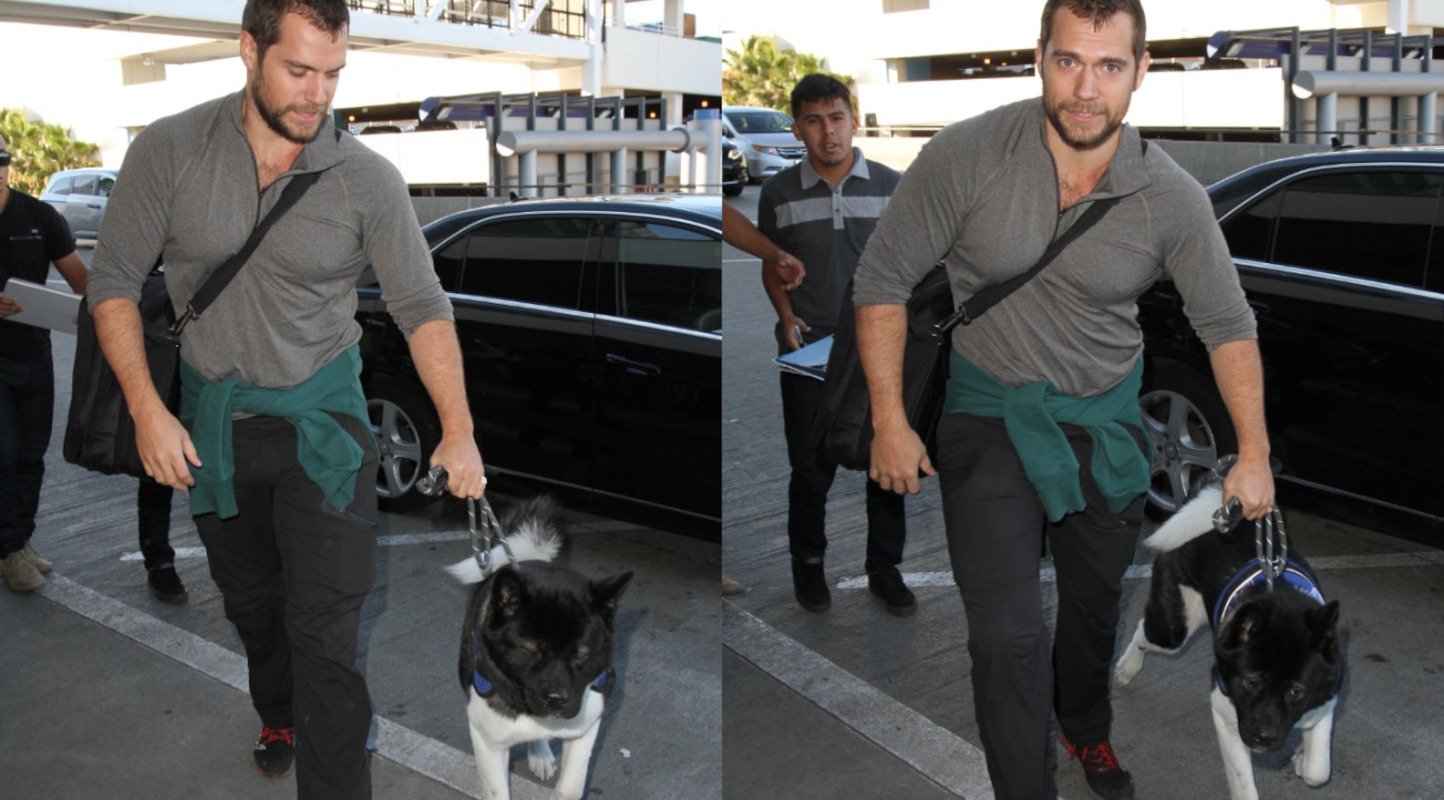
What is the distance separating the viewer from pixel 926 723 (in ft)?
12.0

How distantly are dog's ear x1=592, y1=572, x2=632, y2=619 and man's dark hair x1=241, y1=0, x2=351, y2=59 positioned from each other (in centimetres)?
132

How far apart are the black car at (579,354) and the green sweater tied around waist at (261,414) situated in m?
1.51

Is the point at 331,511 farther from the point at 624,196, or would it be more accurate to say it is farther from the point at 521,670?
the point at 624,196

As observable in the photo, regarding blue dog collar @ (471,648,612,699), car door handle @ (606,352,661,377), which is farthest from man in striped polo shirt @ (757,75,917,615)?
blue dog collar @ (471,648,612,699)

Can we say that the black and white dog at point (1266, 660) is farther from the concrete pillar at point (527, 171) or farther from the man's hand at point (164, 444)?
the man's hand at point (164, 444)

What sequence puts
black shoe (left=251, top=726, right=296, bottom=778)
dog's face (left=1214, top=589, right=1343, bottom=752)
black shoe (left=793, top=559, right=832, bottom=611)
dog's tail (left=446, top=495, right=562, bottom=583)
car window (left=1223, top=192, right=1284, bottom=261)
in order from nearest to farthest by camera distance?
dog's face (left=1214, top=589, right=1343, bottom=752) < black shoe (left=251, top=726, right=296, bottom=778) < dog's tail (left=446, top=495, right=562, bottom=583) < car window (left=1223, top=192, right=1284, bottom=261) < black shoe (left=793, top=559, right=832, bottom=611)

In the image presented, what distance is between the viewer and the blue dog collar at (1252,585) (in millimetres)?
3191

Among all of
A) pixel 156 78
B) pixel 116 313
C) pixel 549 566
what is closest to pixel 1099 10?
pixel 549 566

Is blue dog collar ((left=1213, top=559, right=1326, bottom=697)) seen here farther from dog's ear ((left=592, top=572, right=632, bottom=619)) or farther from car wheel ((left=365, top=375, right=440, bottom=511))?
car wheel ((left=365, top=375, right=440, bottom=511))

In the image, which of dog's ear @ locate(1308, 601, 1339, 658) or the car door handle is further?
the car door handle

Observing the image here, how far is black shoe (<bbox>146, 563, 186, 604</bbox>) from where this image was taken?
3965 mm

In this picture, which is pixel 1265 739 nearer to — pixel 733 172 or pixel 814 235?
pixel 814 235

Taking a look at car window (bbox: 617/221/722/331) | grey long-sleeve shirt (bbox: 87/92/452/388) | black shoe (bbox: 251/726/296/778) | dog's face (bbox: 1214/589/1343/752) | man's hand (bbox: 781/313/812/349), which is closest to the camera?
grey long-sleeve shirt (bbox: 87/92/452/388)

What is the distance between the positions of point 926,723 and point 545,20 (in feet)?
7.13
